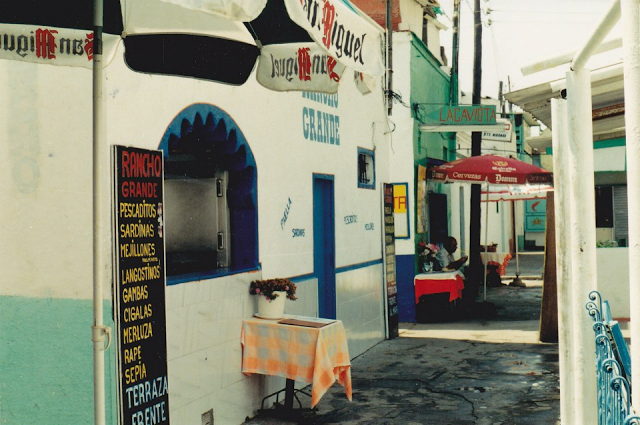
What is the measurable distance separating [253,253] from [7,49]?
12.4 feet

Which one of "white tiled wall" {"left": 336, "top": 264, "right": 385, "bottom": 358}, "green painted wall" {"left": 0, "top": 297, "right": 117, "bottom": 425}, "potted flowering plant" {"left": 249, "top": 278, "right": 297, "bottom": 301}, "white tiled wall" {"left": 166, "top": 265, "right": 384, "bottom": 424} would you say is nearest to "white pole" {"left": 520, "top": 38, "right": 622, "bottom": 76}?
"potted flowering plant" {"left": 249, "top": 278, "right": 297, "bottom": 301}

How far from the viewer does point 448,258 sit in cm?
1573

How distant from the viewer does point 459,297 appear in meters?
14.6

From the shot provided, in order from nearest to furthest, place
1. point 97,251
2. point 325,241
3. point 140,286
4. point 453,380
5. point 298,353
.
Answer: point 97,251 → point 140,286 → point 298,353 → point 453,380 → point 325,241

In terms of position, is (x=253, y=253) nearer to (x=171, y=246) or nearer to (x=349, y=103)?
(x=171, y=246)

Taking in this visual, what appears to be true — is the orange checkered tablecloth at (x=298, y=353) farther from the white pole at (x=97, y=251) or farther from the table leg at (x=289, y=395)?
the white pole at (x=97, y=251)

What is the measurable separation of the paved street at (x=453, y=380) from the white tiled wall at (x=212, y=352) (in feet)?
1.25

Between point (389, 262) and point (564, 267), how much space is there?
7.29m

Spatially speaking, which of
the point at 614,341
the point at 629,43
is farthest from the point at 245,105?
the point at 629,43

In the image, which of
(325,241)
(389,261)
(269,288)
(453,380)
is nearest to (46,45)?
(269,288)

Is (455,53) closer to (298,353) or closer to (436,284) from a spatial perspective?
(436,284)

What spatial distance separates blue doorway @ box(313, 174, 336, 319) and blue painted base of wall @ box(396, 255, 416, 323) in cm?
448

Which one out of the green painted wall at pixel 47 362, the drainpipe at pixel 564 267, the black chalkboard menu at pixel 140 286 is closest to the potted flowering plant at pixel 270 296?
the black chalkboard menu at pixel 140 286

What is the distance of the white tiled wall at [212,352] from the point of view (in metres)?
6.21
